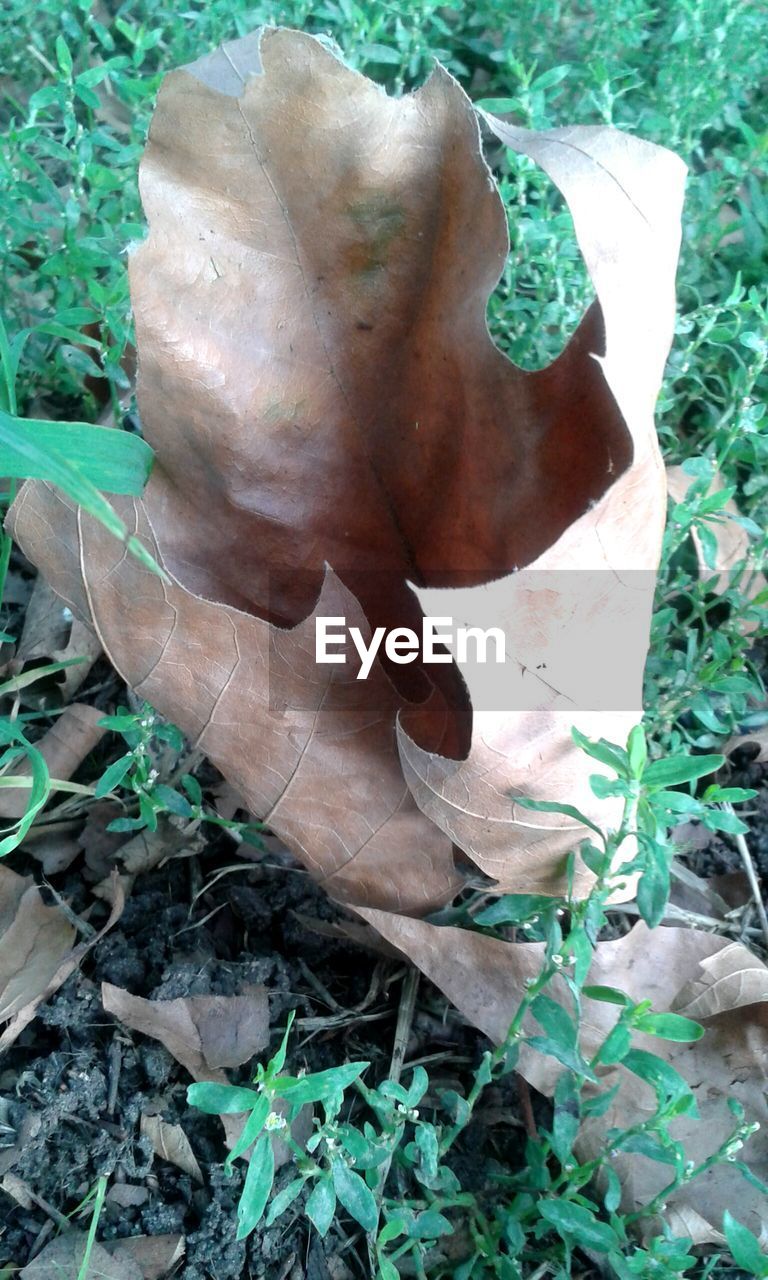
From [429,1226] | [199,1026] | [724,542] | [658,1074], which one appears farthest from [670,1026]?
[724,542]

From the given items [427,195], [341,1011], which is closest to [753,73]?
[427,195]

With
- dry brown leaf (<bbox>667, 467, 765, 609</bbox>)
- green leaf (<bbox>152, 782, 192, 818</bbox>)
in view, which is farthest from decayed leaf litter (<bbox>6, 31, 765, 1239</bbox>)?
dry brown leaf (<bbox>667, 467, 765, 609</bbox>)

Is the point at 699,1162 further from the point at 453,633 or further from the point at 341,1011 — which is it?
the point at 453,633

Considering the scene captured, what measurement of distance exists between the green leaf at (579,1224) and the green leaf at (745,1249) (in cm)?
9

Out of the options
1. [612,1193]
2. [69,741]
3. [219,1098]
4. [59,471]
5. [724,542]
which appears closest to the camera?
[59,471]

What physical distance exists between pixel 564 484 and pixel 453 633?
0.72 ft

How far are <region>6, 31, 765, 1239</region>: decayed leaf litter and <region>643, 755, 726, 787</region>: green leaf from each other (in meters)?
0.06

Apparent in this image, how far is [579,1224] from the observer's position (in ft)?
3.02

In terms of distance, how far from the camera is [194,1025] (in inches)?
40.2

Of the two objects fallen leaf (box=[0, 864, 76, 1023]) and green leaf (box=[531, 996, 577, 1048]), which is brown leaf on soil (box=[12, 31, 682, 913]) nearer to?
green leaf (box=[531, 996, 577, 1048])

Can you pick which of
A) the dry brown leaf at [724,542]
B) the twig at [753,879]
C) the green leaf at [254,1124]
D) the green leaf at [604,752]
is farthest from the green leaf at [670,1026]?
the dry brown leaf at [724,542]

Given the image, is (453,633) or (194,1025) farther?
(194,1025)

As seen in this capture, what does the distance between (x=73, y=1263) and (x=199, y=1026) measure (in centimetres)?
22

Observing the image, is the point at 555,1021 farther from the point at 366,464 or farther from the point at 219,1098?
the point at 366,464
